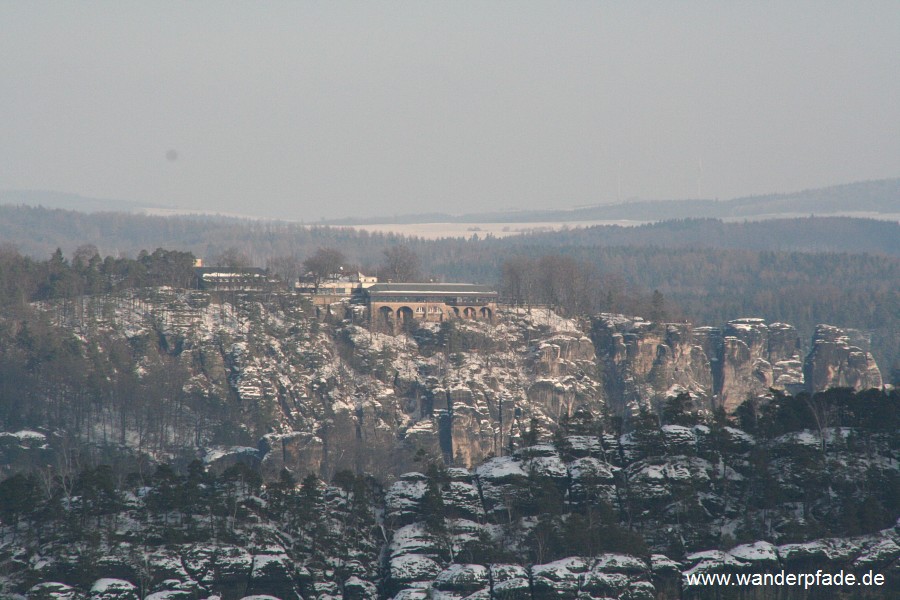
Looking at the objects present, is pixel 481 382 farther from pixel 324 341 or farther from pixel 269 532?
pixel 269 532

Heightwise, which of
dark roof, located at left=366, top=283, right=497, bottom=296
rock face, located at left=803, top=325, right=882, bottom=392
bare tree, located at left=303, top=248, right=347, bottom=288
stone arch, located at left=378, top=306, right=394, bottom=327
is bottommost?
rock face, located at left=803, top=325, right=882, bottom=392

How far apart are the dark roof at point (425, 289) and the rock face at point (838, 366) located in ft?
129

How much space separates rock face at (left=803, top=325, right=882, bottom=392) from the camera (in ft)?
620

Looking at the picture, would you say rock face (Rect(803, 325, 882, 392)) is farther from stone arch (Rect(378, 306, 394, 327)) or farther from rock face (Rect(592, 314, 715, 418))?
stone arch (Rect(378, 306, 394, 327))

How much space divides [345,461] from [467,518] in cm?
4320

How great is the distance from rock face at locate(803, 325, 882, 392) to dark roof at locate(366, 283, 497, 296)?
3918 cm

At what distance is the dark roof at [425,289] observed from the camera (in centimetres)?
18362

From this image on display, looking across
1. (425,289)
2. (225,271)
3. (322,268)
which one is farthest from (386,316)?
(225,271)

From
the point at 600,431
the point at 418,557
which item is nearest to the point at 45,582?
the point at 418,557

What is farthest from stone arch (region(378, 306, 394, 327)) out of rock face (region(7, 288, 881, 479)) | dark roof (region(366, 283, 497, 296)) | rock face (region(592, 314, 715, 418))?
rock face (region(592, 314, 715, 418))

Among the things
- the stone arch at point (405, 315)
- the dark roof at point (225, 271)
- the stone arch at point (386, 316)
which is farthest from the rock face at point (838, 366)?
the dark roof at point (225, 271)

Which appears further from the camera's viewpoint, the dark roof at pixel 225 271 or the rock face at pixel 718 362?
the dark roof at pixel 225 271

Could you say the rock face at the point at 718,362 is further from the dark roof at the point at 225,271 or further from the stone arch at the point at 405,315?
the dark roof at the point at 225,271

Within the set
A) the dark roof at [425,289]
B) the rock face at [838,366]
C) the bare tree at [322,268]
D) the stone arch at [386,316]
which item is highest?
the bare tree at [322,268]
